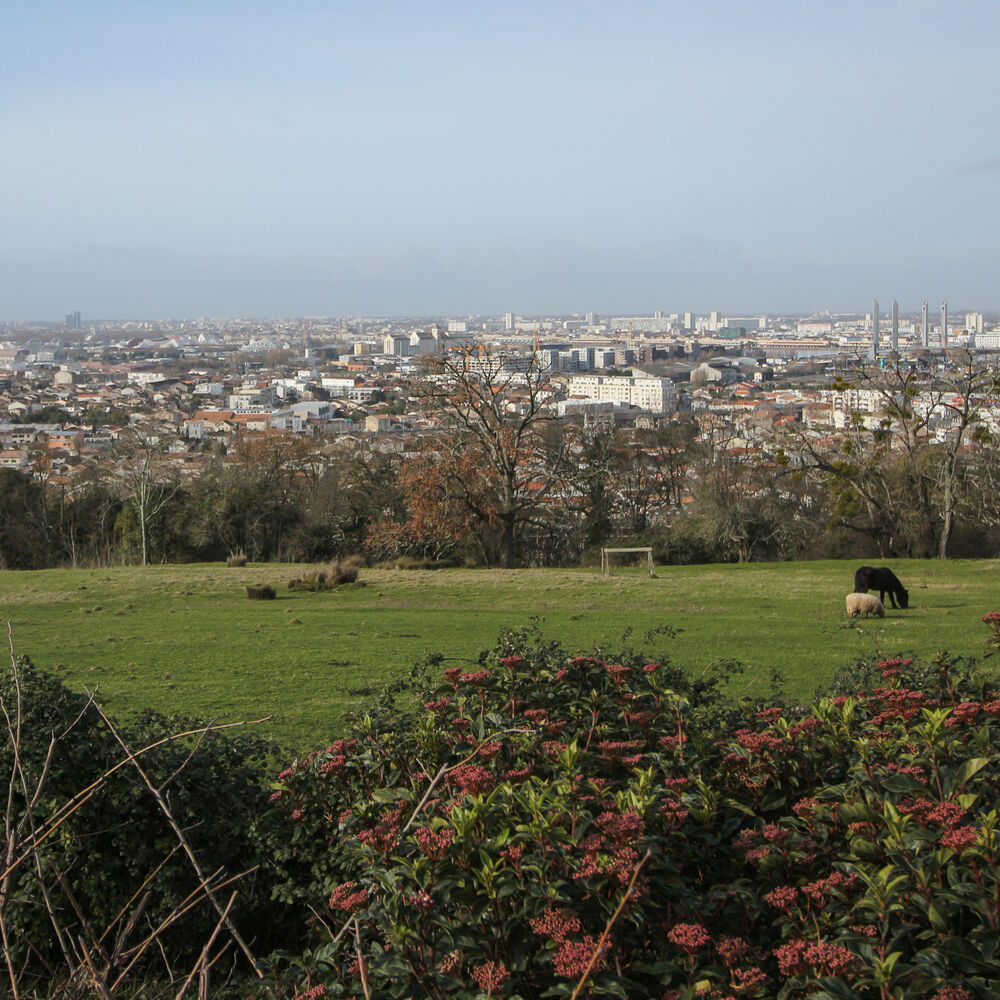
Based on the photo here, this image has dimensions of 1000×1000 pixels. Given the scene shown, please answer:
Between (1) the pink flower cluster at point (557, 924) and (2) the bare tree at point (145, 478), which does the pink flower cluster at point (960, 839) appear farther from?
(2) the bare tree at point (145, 478)

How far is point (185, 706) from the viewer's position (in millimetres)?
9469

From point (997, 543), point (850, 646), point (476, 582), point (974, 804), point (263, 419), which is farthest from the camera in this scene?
point (263, 419)

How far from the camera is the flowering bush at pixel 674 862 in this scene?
269 centimetres

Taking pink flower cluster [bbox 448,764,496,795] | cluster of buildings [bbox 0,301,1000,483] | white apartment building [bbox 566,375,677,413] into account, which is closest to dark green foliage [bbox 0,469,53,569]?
cluster of buildings [bbox 0,301,1000,483]

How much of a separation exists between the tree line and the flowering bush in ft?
80.0

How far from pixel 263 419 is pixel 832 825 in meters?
71.4

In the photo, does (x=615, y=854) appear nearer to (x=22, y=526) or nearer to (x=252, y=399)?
(x=22, y=526)

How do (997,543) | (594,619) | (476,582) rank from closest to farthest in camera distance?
1. (594,619)
2. (476,582)
3. (997,543)

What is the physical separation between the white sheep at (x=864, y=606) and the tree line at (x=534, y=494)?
12.9 meters

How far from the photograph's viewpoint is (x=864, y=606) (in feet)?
49.8

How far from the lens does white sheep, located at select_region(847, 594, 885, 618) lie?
15.2 metres

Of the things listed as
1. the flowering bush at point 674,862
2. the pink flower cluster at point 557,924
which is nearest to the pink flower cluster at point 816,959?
the flowering bush at point 674,862

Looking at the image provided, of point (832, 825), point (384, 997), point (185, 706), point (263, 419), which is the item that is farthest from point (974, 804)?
point (263, 419)

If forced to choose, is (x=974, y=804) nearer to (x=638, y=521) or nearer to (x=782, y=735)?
(x=782, y=735)
